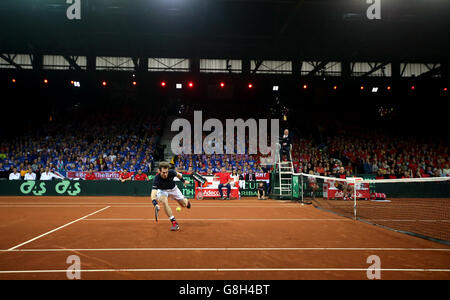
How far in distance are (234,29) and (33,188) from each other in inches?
741

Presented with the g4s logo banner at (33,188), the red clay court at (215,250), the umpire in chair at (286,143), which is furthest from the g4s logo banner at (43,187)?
the umpire in chair at (286,143)

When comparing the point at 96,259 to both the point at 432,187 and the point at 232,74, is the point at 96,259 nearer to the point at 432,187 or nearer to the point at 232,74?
the point at 432,187

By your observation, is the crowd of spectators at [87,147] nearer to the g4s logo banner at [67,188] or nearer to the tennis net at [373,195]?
the g4s logo banner at [67,188]

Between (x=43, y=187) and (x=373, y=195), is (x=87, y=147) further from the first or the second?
(x=373, y=195)

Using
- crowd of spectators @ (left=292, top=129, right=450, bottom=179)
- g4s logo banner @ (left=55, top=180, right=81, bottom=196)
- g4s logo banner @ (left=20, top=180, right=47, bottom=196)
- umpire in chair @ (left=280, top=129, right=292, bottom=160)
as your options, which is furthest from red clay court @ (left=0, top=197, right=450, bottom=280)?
crowd of spectators @ (left=292, top=129, right=450, bottom=179)

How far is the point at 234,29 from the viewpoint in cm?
2270

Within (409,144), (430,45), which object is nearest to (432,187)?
(409,144)

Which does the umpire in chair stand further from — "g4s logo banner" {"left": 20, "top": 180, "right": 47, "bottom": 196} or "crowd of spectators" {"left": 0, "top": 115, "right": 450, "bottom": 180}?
"g4s logo banner" {"left": 20, "top": 180, "right": 47, "bottom": 196}

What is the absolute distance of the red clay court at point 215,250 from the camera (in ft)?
15.1

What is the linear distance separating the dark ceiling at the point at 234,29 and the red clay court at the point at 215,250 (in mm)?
14361

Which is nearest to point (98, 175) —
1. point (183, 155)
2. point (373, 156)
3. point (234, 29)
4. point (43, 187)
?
point (43, 187)

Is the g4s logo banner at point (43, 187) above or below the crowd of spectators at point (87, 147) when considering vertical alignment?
below

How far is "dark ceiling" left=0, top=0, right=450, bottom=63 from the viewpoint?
59.9ft

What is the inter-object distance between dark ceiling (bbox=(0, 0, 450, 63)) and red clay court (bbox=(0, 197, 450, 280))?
14361 mm
